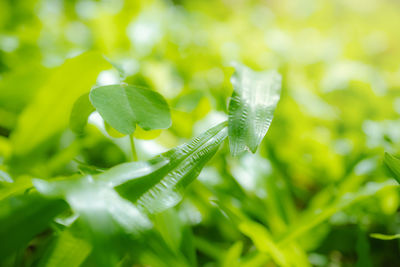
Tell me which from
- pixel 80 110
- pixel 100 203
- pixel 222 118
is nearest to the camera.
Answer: pixel 100 203

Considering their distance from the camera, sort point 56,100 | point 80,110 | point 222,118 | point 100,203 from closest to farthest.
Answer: point 100,203, point 80,110, point 56,100, point 222,118

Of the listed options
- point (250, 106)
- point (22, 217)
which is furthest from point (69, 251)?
point (250, 106)

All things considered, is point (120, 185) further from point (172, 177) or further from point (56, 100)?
point (56, 100)

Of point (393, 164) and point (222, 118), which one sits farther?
point (222, 118)

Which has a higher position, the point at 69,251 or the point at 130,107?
the point at 130,107

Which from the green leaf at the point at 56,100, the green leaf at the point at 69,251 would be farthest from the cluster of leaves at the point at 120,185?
the green leaf at the point at 56,100

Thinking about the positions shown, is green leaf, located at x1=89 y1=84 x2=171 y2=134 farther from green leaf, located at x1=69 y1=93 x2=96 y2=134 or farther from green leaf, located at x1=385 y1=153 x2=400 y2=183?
green leaf, located at x1=385 y1=153 x2=400 y2=183

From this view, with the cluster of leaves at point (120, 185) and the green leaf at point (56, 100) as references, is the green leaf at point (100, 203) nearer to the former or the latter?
the cluster of leaves at point (120, 185)
